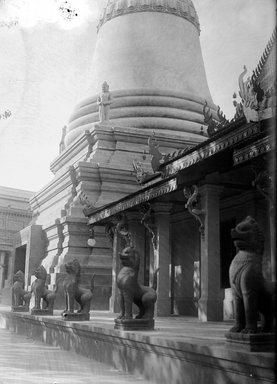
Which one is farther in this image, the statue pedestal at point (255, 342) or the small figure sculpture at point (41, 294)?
the small figure sculpture at point (41, 294)

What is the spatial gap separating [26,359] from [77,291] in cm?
246

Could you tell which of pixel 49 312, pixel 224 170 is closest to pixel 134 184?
pixel 49 312

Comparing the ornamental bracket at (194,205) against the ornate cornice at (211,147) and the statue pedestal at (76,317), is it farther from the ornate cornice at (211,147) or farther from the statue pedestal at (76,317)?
the statue pedestal at (76,317)

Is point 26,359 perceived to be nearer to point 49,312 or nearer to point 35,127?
point 49,312

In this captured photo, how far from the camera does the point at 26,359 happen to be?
317 inches

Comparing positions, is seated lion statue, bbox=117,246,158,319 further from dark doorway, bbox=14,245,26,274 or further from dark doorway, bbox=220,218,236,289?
dark doorway, bbox=14,245,26,274

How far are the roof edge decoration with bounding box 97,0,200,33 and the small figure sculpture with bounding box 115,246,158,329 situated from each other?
17475 millimetres

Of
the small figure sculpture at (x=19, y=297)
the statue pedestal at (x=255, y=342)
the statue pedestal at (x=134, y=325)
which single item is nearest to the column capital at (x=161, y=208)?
the small figure sculpture at (x=19, y=297)

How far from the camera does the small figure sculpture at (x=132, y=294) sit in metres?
7.77

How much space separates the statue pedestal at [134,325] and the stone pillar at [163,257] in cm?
419

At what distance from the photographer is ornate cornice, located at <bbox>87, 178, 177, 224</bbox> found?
10368mm

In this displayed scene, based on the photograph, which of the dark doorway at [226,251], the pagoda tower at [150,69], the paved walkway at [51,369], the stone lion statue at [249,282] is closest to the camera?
the stone lion statue at [249,282]

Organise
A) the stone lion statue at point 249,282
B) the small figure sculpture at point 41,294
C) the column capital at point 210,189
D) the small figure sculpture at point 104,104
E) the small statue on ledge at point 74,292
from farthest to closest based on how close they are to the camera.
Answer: the small figure sculpture at point 104,104
the small figure sculpture at point 41,294
the column capital at point 210,189
the small statue on ledge at point 74,292
the stone lion statue at point 249,282

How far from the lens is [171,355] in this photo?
18.4 feet
